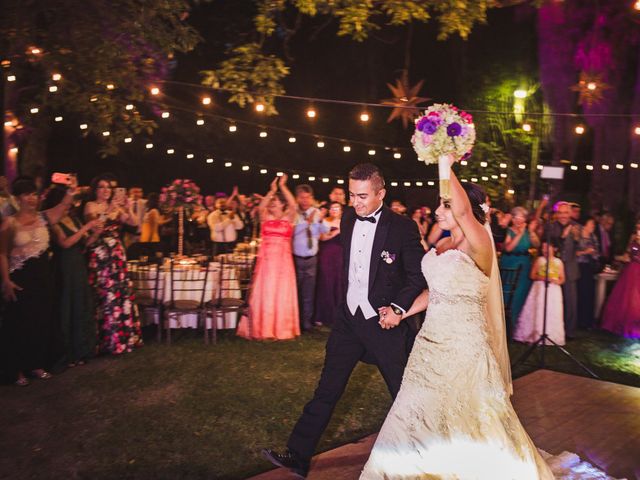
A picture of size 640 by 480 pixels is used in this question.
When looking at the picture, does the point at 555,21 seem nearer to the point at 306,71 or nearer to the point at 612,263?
the point at 306,71

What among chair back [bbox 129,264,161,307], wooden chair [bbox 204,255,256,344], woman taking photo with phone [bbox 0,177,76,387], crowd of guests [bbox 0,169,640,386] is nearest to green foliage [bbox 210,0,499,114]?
crowd of guests [bbox 0,169,640,386]

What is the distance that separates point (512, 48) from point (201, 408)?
673 inches

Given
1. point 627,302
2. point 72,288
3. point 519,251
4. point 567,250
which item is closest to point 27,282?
point 72,288

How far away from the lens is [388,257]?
12.8 ft

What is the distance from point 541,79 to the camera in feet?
61.2

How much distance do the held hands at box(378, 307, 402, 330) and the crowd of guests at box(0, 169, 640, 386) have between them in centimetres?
422

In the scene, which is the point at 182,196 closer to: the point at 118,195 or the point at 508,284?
the point at 118,195

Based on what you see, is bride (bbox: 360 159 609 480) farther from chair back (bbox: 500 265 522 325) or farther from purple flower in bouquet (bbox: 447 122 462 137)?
chair back (bbox: 500 265 522 325)

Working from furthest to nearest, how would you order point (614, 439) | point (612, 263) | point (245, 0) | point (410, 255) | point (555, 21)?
point (555, 21)
point (245, 0)
point (612, 263)
point (614, 439)
point (410, 255)

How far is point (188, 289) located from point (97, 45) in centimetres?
357

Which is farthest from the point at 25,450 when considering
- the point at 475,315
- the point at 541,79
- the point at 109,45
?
the point at 541,79

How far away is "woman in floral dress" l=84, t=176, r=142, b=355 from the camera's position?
712cm

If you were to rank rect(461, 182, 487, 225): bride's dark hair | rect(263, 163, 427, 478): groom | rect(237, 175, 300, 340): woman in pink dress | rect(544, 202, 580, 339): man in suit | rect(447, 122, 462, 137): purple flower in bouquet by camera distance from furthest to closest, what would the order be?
rect(544, 202, 580, 339): man in suit
rect(237, 175, 300, 340): woman in pink dress
rect(263, 163, 427, 478): groom
rect(461, 182, 487, 225): bride's dark hair
rect(447, 122, 462, 137): purple flower in bouquet

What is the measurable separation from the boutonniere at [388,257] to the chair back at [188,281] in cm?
488
